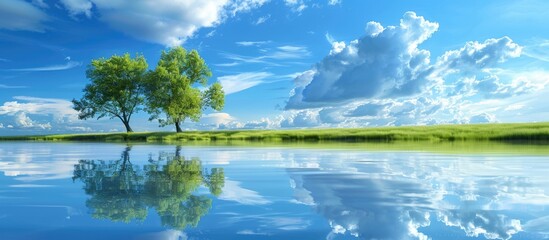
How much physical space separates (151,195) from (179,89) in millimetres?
61811

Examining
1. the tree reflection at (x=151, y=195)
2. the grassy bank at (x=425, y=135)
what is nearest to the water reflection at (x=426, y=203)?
the tree reflection at (x=151, y=195)

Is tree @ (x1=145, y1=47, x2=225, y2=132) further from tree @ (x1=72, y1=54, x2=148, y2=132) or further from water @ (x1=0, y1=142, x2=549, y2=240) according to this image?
water @ (x1=0, y1=142, x2=549, y2=240)

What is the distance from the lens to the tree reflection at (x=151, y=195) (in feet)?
17.7

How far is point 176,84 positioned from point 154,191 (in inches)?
2449

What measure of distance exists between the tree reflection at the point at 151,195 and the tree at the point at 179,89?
58.4 metres

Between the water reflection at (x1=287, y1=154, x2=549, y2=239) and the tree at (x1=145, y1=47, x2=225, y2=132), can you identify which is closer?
the water reflection at (x1=287, y1=154, x2=549, y2=239)

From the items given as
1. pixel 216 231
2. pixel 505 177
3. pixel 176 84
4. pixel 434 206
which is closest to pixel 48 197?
pixel 216 231

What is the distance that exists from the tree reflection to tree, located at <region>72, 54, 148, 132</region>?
68630 millimetres

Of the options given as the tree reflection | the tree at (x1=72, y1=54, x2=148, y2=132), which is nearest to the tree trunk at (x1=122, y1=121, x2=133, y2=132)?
the tree at (x1=72, y1=54, x2=148, y2=132)

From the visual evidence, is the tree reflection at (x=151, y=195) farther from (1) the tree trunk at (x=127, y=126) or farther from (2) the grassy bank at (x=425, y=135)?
(1) the tree trunk at (x=127, y=126)

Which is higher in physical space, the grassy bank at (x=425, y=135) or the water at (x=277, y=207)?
the grassy bank at (x=425, y=135)

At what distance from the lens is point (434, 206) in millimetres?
5996

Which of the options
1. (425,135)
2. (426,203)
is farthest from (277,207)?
(425,135)

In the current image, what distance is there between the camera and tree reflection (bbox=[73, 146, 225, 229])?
5.41 m
